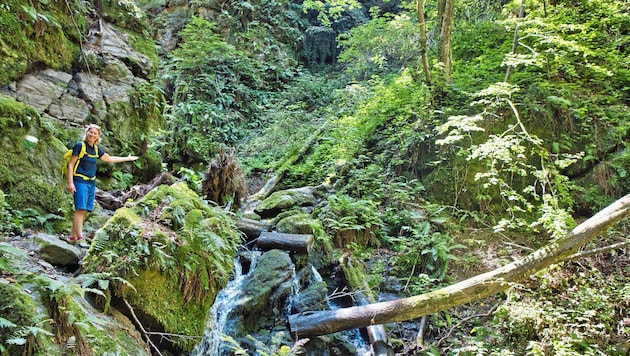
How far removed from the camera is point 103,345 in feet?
10.8

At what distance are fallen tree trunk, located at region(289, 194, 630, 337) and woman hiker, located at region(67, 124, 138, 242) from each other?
352 centimetres

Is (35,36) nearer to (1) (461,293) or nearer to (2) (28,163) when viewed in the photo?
(2) (28,163)

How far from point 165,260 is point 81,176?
74.6 inches

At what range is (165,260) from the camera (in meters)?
4.51

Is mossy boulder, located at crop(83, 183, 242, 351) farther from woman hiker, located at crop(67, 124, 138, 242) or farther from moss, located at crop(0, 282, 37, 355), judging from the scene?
moss, located at crop(0, 282, 37, 355)

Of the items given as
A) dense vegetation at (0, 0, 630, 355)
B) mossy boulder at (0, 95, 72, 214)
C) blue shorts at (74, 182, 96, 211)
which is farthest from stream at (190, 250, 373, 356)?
mossy boulder at (0, 95, 72, 214)

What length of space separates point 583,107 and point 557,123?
1.96 feet

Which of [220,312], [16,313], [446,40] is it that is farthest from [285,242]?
[446,40]

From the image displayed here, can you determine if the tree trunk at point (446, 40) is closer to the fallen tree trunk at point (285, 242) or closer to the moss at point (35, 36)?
the fallen tree trunk at point (285, 242)

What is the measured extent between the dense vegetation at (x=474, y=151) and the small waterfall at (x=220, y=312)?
2337mm

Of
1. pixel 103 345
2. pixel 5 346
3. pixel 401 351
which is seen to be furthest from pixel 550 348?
pixel 5 346

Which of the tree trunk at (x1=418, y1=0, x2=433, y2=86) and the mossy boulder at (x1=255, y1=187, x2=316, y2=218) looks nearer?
the mossy boulder at (x1=255, y1=187, x2=316, y2=218)

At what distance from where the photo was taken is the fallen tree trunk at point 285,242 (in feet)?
24.2

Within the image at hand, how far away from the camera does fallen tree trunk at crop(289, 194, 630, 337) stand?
5.91m
